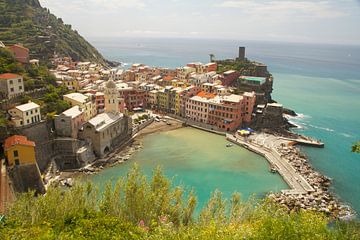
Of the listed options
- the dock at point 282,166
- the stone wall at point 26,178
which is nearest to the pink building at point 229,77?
the dock at point 282,166

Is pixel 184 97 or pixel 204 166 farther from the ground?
pixel 184 97

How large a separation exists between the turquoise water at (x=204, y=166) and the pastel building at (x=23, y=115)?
8.65 m

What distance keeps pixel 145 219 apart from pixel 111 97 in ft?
75.1

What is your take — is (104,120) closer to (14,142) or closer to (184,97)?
(14,142)

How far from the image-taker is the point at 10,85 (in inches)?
1272

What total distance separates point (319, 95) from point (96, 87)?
183 feet

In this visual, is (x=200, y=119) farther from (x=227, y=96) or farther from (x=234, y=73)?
(x=234, y=73)

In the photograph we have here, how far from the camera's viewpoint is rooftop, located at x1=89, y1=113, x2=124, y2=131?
33091 millimetres

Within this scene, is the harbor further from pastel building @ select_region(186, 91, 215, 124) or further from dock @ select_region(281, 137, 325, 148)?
pastel building @ select_region(186, 91, 215, 124)

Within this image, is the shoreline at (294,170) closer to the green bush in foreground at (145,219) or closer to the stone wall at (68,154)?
the stone wall at (68,154)

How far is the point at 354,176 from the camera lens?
32.4 m

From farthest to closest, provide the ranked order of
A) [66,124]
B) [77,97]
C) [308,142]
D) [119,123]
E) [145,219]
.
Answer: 1. [308,142]
2. [119,123]
3. [77,97]
4. [66,124]
5. [145,219]

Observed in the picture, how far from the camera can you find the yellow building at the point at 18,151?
24.5 metres

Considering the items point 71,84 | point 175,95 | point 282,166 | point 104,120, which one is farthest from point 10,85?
point 282,166
